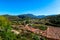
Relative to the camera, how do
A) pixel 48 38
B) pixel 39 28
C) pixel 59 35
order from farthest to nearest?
pixel 39 28 → pixel 59 35 → pixel 48 38

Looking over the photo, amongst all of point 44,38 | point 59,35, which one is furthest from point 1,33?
point 59,35

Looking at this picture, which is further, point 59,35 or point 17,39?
point 59,35

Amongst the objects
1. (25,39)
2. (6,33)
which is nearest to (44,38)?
(25,39)

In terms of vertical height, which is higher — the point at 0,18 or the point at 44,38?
the point at 0,18

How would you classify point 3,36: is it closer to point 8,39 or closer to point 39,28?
point 8,39

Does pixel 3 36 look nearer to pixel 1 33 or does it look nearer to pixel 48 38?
pixel 1 33

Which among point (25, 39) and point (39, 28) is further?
point (39, 28)

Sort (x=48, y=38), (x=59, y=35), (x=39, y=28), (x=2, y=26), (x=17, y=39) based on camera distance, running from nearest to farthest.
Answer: (x=17, y=39), (x=2, y=26), (x=48, y=38), (x=59, y=35), (x=39, y=28)

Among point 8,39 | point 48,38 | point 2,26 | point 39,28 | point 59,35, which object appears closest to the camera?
point 8,39

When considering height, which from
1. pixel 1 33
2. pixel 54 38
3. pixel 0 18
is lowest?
pixel 54 38
